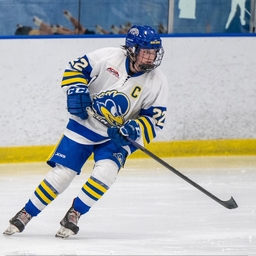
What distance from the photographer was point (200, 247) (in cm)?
391

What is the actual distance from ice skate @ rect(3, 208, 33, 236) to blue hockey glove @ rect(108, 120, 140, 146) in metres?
0.52

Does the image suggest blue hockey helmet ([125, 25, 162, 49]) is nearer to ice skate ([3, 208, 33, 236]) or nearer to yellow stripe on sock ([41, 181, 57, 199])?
yellow stripe on sock ([41, 181, 57, 199])

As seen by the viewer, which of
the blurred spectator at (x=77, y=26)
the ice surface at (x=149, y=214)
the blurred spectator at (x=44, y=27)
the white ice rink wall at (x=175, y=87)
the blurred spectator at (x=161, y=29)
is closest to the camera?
the ice surface at (x=149, y=214)

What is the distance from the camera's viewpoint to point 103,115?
411cm

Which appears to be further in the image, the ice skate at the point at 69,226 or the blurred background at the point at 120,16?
the blurred background at the point at 120,16

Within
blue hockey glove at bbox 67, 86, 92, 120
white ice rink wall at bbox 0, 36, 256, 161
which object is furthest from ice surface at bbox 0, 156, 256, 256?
blue hockey glove at bbox 67, 86, 92, 120

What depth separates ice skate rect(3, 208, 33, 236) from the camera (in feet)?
13.3

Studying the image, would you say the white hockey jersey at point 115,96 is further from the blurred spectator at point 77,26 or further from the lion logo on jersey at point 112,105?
the blurred spectator at point 77,26

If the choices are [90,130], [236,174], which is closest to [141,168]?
→ [236,174]

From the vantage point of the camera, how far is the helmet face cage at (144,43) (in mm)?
A: 4023

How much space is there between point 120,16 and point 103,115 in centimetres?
278

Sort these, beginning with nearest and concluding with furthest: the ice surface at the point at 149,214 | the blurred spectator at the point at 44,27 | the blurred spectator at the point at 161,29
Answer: the ice surface at the point at 149,214 → the blurred spectator at the point at 44,27 → the blurred spectator at the point at 161,29

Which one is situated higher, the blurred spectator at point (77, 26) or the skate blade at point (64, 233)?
the blurred spectator at point (77, 26)

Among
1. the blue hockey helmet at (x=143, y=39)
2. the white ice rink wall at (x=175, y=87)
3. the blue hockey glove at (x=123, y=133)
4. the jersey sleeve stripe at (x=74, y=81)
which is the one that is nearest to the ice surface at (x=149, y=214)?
the white ice rink wall at (x=175, y=87)
